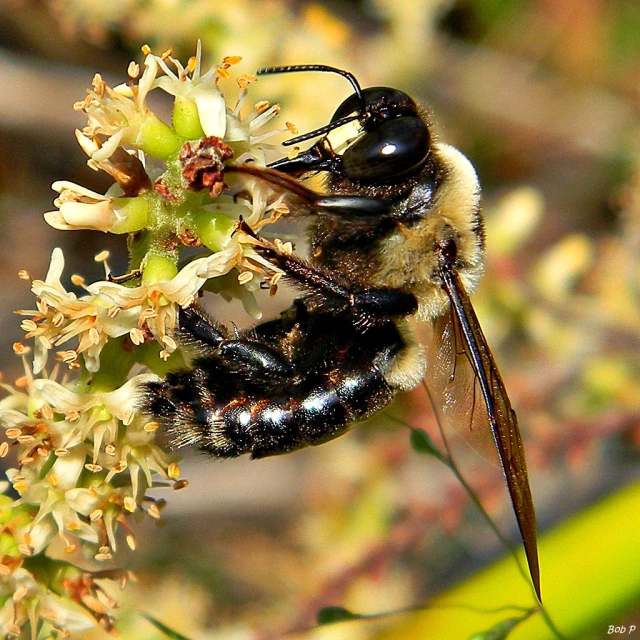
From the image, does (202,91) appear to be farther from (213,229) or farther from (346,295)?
(346,295)

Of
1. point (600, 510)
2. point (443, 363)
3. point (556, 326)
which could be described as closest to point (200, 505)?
point (556, 326)

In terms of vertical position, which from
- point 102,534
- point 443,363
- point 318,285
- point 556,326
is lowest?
point 556,326

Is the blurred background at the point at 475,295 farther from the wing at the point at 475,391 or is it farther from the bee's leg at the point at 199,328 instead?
the bee's leg at the point at 199,328

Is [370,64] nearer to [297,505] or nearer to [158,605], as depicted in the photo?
[297,505]

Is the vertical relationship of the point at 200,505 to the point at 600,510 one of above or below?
below

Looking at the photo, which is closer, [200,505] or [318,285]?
[318,285]

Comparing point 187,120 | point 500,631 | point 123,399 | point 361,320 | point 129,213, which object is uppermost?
point 187,120

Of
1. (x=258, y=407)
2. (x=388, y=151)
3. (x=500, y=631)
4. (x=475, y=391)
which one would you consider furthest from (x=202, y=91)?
(x=500, y=631)
